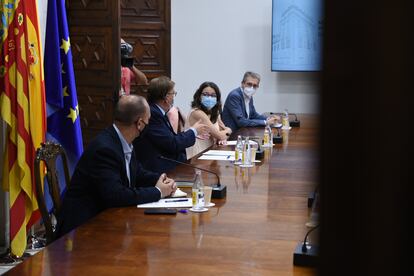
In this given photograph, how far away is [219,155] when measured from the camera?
4762 millimetres

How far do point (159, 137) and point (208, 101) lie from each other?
1157mm

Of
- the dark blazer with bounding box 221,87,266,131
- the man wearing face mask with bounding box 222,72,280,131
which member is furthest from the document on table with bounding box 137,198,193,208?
the dark blazer with bounding box 221,87,266,131

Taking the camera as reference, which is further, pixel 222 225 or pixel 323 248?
pixel 222 225

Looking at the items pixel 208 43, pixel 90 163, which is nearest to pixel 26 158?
pixel 90 163

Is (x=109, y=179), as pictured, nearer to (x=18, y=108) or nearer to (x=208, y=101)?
(x=18, y=108)

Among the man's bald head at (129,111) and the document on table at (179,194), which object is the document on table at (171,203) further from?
the man's bald head at (129,111)

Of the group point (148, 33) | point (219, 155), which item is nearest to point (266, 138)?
point (219, 155)

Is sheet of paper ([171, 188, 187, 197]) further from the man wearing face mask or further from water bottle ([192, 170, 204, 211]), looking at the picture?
the man wearing face mask

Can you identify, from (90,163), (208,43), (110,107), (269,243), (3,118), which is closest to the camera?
(269,243)

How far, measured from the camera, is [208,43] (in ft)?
32.0

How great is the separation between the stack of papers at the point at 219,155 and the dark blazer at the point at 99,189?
4.71 feet

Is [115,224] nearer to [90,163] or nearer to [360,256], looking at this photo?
[90,163]

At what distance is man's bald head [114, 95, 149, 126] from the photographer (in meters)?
3.30

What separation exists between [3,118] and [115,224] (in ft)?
6.28
